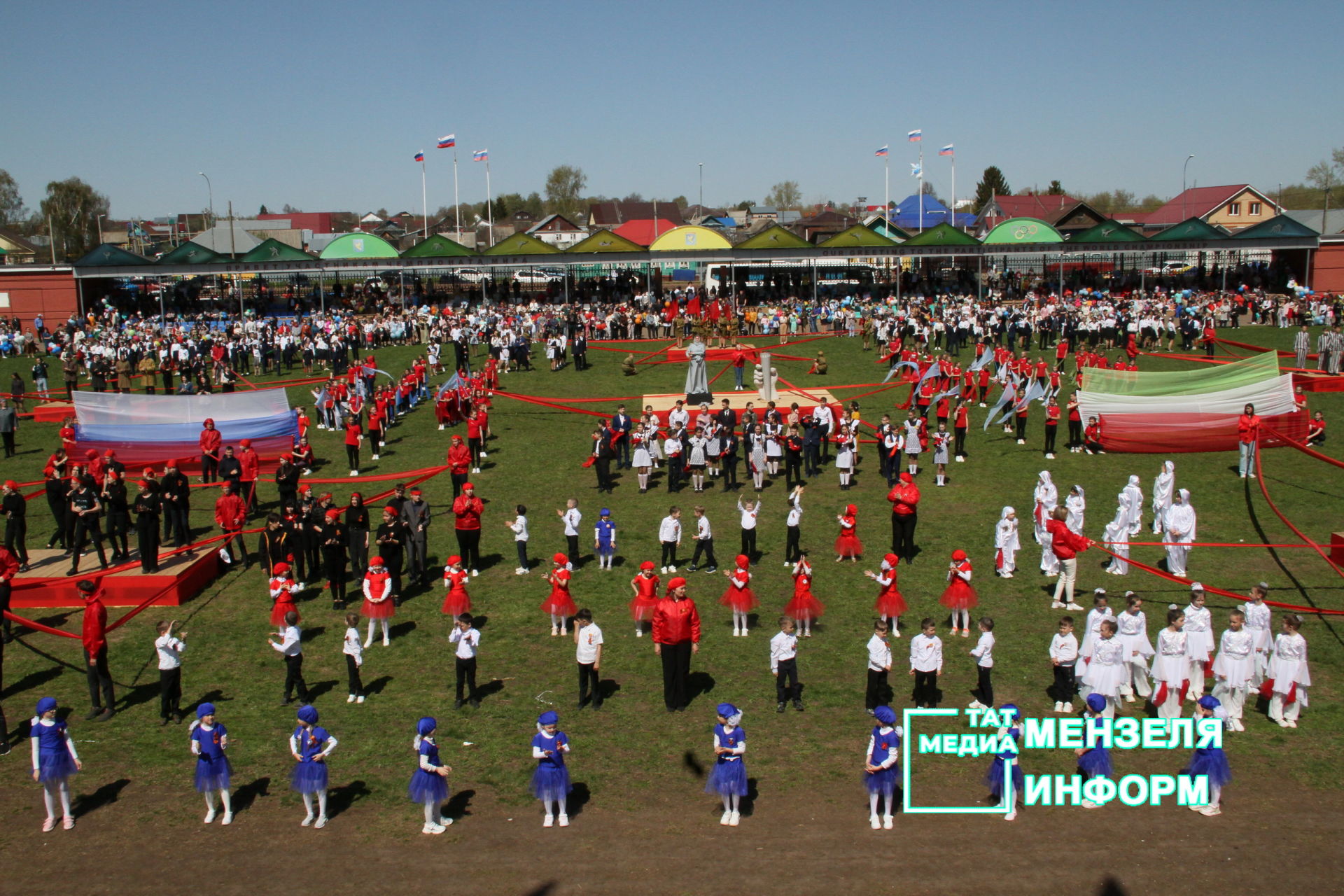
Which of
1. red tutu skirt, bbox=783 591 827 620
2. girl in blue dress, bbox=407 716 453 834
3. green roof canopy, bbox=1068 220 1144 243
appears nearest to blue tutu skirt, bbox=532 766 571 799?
girl in blue dress, bbox=407 716 453 834

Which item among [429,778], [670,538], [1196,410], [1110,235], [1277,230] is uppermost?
[1110,235]

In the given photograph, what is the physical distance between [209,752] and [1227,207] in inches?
3569

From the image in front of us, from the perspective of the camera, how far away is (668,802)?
9.62 metres

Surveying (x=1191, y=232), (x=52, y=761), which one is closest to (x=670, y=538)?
(x=52, y=761)

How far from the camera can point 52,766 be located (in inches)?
372

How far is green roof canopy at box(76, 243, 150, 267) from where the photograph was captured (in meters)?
46.8

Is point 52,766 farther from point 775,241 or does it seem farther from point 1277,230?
point 1277,230

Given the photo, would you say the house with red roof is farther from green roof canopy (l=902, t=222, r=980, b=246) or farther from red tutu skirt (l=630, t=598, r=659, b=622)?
red tutu skirt (l=630, t=598, r=659, b=622)

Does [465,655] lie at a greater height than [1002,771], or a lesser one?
greater

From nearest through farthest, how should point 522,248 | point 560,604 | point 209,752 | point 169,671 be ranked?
1. point 209,752
2. point 169,671
3. point 560,604
4. point 522,248

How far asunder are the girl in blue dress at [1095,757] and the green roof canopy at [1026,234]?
134 ft

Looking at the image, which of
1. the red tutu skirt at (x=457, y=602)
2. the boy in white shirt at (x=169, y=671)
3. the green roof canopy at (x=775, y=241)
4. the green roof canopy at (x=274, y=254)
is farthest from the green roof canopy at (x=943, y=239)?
the boy in white shirt at (x=169, y=671)

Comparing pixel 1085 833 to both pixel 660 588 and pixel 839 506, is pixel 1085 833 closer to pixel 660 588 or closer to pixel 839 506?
pixel 660 588

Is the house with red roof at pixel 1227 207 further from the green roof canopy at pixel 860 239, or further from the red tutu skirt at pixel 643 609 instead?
the red tutu skirt at pixel 643 609
